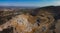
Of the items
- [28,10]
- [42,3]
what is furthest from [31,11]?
[42,3]

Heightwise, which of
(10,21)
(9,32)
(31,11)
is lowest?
(9,32)

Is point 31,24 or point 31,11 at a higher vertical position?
point 31,11

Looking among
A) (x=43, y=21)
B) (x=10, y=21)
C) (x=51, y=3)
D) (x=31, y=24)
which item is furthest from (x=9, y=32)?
(x=51, y=3)

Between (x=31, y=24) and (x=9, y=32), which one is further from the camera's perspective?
(x=31, y=24)

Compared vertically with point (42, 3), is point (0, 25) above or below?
below

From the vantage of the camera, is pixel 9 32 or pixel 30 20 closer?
pixel 9 32

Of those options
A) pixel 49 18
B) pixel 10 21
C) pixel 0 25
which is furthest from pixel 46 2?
pixel 0 25

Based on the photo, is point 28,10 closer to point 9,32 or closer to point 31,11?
point 31,11

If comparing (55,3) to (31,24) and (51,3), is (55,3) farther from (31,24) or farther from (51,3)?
(31,24)
